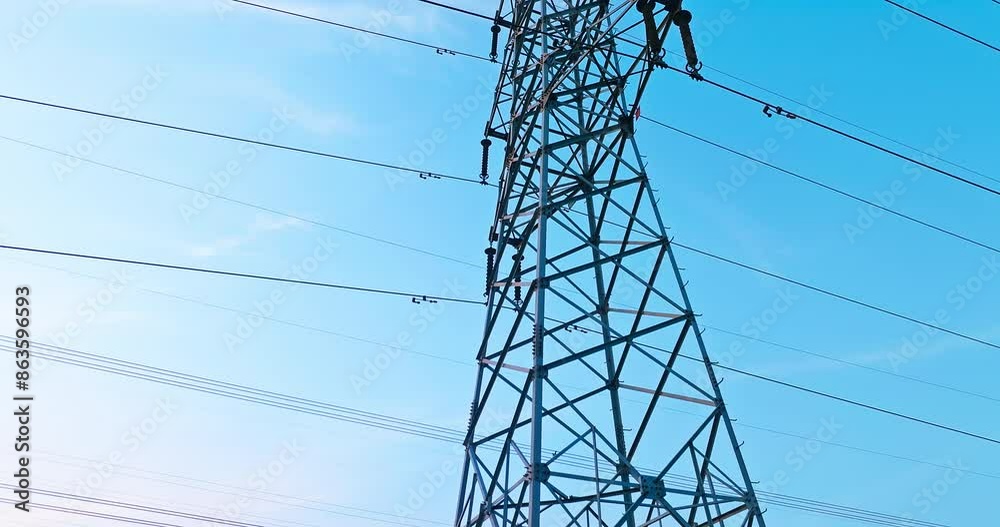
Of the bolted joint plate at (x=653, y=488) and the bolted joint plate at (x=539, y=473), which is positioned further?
the bolted joint plate at (x=653, y=488)

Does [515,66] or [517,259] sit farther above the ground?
[515,66]

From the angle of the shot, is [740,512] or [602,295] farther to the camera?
[602,295]

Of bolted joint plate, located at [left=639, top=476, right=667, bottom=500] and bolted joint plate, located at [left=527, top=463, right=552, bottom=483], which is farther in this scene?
bolted joint plate, located at [left=639, top=476, right=667, bottom=500]

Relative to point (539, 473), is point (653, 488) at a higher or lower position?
higher

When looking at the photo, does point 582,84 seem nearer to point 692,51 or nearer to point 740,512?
point 692,51

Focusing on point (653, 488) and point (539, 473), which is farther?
point (653, 488)

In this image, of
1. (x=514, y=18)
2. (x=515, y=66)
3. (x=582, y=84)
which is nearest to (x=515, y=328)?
(x=582, y=84)

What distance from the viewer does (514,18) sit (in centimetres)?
1664

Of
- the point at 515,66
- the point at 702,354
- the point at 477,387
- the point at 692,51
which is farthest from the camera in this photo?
the point at 515,66

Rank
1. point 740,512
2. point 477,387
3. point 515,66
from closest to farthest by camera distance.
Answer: point 740,512
point 477,387
point 515,66

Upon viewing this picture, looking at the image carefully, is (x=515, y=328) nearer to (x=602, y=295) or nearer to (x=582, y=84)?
(x=602, y=295)

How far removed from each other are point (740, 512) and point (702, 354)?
2.29 metres

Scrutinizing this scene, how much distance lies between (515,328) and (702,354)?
113 inches

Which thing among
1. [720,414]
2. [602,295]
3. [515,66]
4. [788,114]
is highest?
[515,66]
